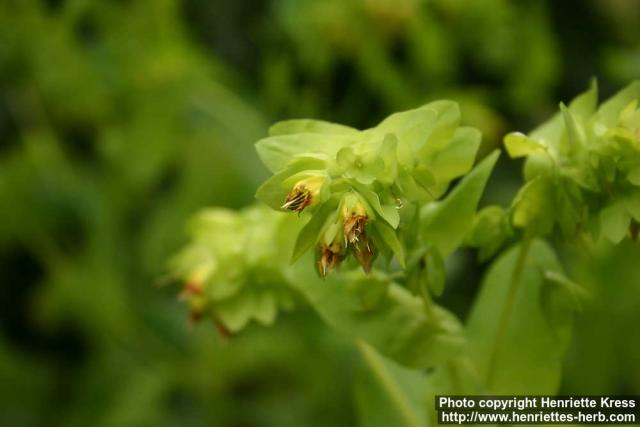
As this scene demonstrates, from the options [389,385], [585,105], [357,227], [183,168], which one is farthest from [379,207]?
[183,168]

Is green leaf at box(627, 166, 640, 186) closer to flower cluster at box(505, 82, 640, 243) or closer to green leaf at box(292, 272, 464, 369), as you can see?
flower cluster at box(505, 82, 640, 243)

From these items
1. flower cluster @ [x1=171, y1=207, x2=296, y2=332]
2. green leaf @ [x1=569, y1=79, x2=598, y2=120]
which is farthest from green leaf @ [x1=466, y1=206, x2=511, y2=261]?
flower cluster @ [x1=171, y1=207, x2=296, y2=332]

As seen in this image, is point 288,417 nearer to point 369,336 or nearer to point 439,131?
point 369,336

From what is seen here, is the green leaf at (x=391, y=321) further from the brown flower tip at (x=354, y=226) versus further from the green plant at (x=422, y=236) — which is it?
the brown flower tip at (x=354, y=226)

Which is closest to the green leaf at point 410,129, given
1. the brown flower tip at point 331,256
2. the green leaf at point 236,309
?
the brown flower tip at point 331,256

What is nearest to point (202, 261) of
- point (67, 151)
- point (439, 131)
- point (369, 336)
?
point (369, 336)
